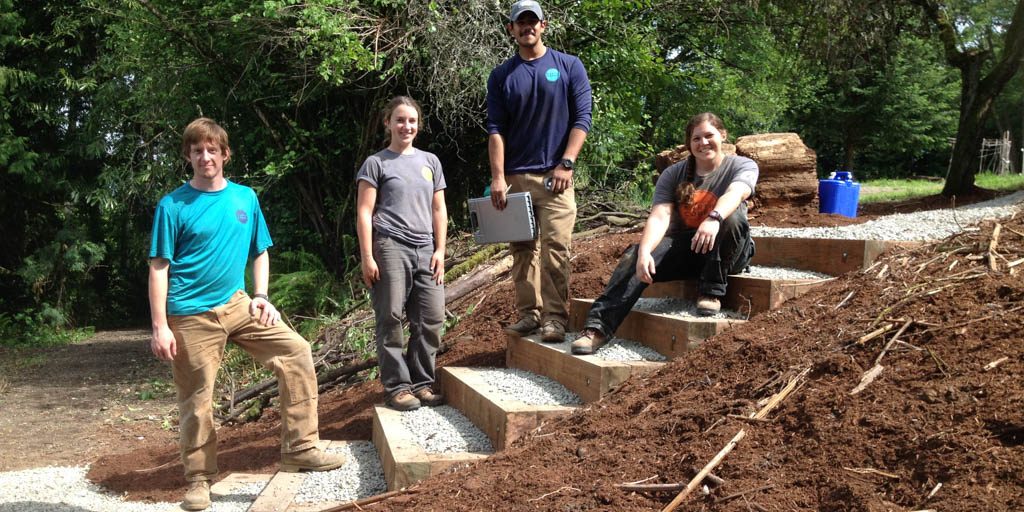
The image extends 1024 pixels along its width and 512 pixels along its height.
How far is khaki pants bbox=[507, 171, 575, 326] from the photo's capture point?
192 inches

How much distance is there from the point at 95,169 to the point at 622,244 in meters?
10.8

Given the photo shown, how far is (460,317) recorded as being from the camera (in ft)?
21.9

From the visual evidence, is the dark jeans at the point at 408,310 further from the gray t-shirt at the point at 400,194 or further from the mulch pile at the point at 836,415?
the mulch pile at the point at 836,415

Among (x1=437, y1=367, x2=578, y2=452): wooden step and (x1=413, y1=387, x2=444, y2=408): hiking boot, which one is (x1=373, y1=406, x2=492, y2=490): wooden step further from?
(x1=413, y1=387, x2=444, y2=408): hiking boot

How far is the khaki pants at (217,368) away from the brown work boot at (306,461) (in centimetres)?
3

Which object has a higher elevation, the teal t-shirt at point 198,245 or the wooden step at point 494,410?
the teal t-shirt at point 198,245

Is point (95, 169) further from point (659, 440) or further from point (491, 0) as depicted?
point (659, 440)

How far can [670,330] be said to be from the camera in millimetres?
4391

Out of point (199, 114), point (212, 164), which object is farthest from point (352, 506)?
point (199, 114)

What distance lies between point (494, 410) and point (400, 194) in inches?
54.0

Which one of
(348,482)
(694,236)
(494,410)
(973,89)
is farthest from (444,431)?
(973,89)

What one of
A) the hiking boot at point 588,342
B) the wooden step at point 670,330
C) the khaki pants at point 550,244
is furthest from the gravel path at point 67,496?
the wooden step at point 670,330

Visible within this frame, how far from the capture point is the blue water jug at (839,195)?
25.1 feet

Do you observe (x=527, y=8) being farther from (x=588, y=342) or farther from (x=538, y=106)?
(x=588, y=342)
